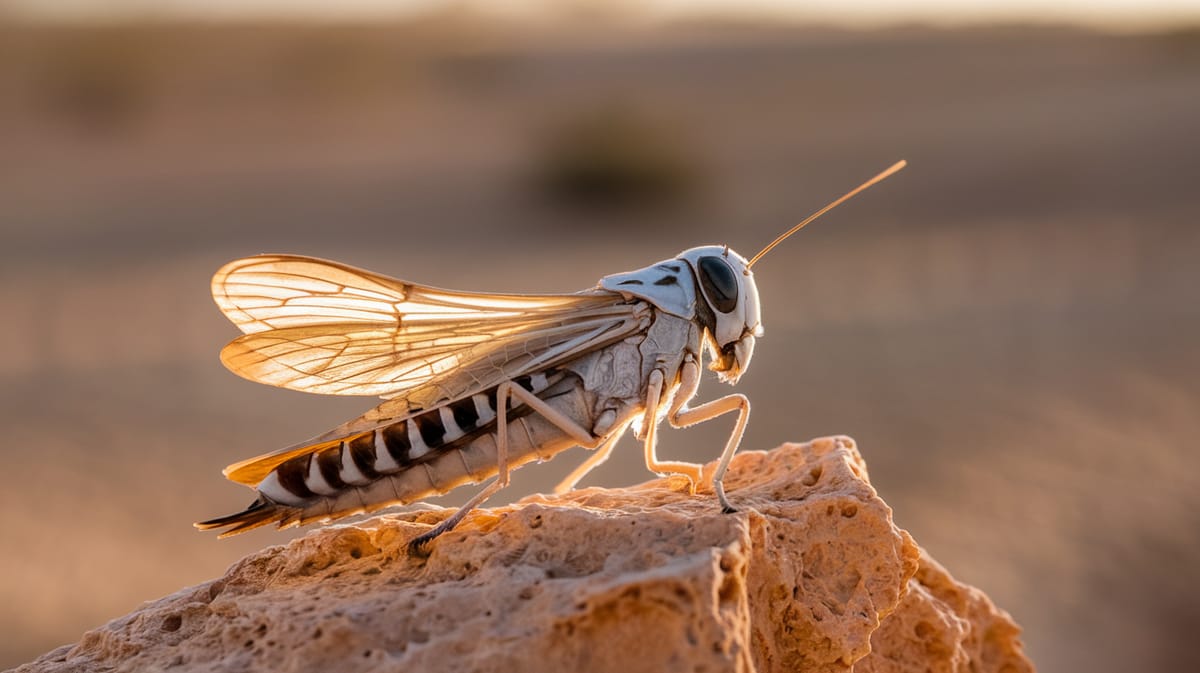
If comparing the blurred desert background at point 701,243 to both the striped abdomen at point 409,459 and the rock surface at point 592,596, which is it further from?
the striped abdomen at point 409,459

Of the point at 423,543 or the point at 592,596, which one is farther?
the point at 423,543

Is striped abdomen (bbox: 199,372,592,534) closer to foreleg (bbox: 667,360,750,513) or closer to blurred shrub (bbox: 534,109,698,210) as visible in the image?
foreleg (bbox: 667,360,750,513)

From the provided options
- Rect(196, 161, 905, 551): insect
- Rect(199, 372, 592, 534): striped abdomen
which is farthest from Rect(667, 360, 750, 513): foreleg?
Rect(199, 372, 592, 534): striped abdomen

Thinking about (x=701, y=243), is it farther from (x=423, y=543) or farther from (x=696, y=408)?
(x=423, y=543)

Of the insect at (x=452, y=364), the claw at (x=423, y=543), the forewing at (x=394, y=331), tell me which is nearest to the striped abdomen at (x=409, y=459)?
the insect at (x=452, y=364)

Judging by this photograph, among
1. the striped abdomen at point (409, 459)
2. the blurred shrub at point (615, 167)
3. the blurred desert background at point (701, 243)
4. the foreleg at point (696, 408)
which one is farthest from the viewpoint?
the blurred shrub at point (615, 167)

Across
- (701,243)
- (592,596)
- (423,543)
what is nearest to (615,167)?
(701,243)
